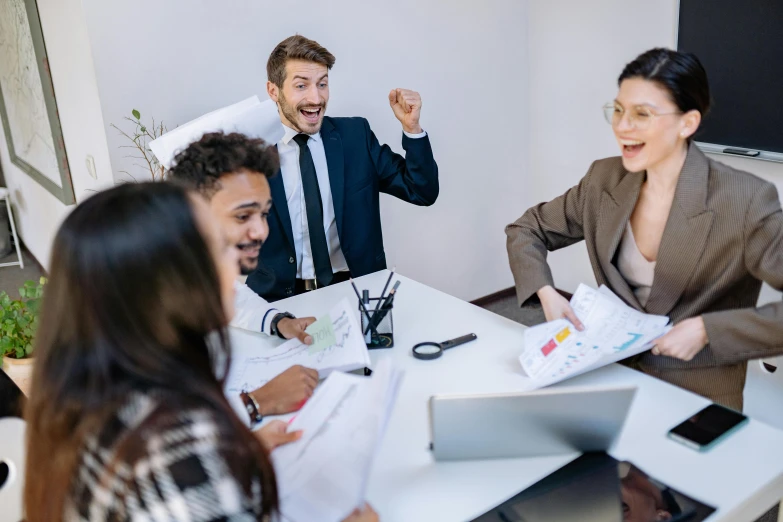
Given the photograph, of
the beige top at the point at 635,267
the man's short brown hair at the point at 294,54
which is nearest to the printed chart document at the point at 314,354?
the beige top at the point at 635,267

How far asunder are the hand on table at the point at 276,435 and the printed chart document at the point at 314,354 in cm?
21

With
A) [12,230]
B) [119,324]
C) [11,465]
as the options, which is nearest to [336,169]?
[11,465]

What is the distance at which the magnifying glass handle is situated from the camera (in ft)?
5.24

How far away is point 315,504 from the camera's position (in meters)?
1.00

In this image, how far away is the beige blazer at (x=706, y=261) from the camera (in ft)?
4.79

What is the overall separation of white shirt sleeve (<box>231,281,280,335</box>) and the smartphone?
3.22 feet

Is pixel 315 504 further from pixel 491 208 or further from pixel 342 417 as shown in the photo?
pixel 491 208

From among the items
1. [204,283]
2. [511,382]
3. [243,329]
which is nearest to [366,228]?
[243,329]

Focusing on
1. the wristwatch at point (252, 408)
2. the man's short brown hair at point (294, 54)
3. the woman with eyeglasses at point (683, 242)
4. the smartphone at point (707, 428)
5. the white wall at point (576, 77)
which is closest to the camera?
the smartphone at point (707, 428)

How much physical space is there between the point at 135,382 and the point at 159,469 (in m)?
0.10

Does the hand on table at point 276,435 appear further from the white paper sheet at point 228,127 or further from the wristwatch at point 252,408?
the white paper sheet at point 228,127

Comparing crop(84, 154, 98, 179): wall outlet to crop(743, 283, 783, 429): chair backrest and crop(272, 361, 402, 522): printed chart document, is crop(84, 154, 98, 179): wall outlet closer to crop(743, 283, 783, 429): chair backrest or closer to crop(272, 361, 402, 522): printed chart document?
crop(272, 361, 402, 522): printed chart document

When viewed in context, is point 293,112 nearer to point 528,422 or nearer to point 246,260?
point 246,260

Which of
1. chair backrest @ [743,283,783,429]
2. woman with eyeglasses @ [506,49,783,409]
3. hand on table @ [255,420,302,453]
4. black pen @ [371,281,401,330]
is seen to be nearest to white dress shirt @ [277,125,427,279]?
black pen @ [371,281,401,330]
